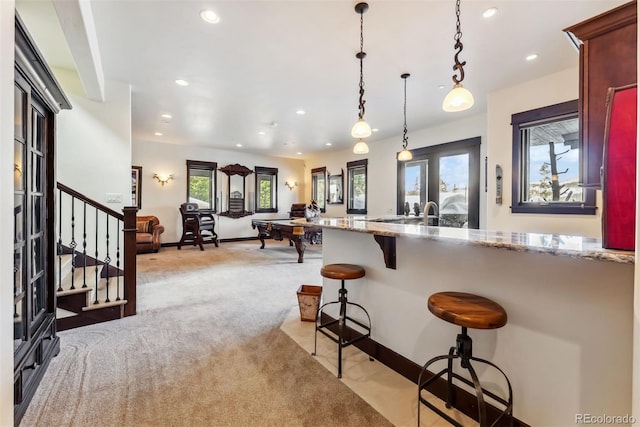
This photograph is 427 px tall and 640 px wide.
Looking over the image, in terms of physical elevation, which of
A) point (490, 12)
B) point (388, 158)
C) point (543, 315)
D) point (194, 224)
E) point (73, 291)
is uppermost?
point (490, 12)

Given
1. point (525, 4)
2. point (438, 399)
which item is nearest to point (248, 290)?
point (438, 399)

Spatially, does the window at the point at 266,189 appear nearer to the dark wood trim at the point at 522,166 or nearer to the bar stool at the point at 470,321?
the dark wood trim at the point at 522,166

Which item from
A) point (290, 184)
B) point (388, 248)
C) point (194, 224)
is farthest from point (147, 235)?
point (388, 248)

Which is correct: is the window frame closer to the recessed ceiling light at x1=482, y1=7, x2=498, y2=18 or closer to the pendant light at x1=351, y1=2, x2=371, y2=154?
the pendant light at x1=351, y1=2, x2=371, y2=154

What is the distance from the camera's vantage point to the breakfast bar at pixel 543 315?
112 centimetres

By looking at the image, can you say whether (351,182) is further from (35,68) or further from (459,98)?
(35,68)

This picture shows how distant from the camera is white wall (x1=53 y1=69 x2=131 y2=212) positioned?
353 cm

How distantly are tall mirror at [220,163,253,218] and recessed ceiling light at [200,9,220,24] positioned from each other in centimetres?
630

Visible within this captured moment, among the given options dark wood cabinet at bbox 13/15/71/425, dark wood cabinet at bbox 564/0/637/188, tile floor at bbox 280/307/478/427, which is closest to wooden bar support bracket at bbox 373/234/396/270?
tile floor at bbox 280/307/478/427

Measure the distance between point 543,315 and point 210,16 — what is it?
3240 millimetres

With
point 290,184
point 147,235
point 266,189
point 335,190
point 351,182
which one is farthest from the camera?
point 290,184

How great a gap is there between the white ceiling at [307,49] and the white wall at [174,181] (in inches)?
106

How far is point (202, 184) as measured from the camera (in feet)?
27.6

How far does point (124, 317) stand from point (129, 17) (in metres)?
2.89
